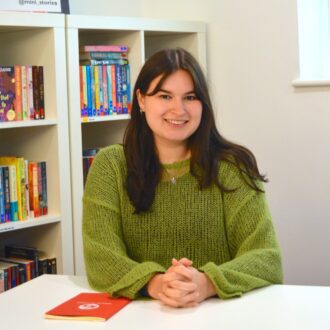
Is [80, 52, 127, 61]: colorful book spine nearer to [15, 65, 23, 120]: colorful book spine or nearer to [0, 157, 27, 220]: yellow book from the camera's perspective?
[15, 65, 23, 120]: colorful book spine

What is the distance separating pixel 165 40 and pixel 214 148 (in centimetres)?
158

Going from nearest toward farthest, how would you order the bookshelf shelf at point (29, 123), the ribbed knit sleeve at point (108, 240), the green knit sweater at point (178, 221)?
the ribbed knit sleeve at point (108, 240), the green knit sweater at point (178, 221), the bookshelf shelf at point (29, 123)

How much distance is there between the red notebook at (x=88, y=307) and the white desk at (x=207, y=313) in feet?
0.06

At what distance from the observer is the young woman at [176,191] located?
81.4 inches

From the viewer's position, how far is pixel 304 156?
3.25 meters

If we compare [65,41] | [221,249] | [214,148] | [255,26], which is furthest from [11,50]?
[221,249]

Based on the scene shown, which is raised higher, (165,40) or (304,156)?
(165,40)

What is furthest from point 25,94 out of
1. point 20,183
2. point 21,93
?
point 20,183

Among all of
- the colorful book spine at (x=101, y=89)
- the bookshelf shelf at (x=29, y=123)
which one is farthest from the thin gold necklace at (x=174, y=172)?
the colorful book spine at (x=101, y=89)

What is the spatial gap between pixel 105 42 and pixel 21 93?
2.14 ft

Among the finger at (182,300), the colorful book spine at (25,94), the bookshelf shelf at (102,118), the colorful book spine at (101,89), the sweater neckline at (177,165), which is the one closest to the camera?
the finger at (182,300)

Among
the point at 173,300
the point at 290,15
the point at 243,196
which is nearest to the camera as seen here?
the point at 173,300

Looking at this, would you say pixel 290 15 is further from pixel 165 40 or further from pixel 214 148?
pixel 214 148

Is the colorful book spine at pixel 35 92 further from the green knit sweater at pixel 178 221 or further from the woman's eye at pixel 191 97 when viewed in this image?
the woman's eye at pixel 191 97
